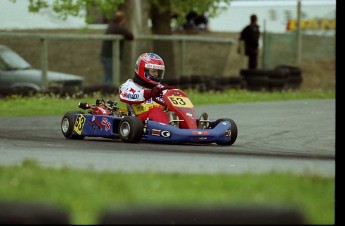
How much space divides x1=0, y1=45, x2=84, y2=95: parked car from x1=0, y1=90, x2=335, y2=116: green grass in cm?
31

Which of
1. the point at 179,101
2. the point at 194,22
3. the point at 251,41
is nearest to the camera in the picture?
the point at 179,101

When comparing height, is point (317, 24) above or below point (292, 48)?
above

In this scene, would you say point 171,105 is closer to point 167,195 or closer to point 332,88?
point 167,195

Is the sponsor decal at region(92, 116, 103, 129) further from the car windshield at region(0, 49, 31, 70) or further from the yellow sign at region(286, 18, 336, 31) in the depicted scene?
the yellow sign at region(286, 18, 336, 31)

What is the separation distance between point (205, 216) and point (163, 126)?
6204 millimetres

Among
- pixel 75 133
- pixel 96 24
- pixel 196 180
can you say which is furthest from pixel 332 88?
pixel 196 180

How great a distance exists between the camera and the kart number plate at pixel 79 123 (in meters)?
12.7

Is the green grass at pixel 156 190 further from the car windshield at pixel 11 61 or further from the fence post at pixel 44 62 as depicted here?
the fence post at pixel 44 62

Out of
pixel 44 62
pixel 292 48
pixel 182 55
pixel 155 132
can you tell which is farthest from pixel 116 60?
pixel 155 132

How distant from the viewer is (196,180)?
25.0ft

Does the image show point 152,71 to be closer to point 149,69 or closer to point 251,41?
point 149,69

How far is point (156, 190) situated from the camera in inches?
275

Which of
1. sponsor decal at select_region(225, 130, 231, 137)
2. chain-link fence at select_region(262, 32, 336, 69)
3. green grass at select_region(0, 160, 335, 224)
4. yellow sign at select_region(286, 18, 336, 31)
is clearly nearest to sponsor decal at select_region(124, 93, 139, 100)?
sponsor decal at select_region(225, 130, 231, 137)

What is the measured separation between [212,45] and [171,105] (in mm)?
15519
